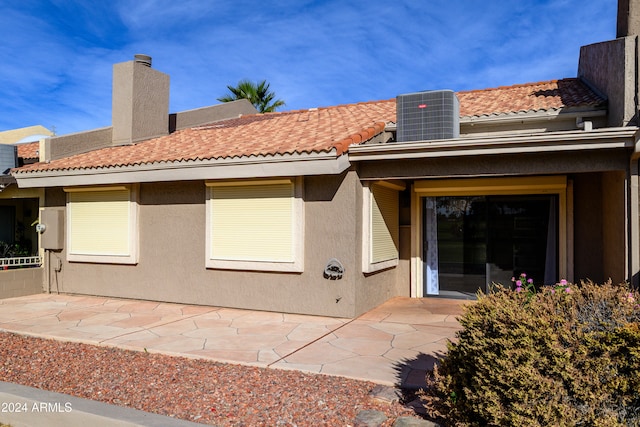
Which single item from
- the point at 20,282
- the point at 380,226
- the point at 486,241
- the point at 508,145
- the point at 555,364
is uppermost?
the point at 508,145

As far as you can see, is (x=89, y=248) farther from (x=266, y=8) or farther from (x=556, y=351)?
(x=556, y=351)

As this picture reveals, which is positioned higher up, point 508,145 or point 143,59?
point 143,59

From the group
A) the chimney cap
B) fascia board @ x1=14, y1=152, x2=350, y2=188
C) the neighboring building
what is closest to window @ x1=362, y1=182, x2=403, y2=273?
fascia board @ x1=14, y1=152, x2=350, y2=188

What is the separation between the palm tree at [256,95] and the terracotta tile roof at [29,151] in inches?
489

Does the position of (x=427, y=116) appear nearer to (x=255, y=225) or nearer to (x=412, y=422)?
(x=255, y=225)

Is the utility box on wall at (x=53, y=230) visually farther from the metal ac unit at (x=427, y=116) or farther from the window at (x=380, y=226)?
the metal ac unit at (x=427, y=116)

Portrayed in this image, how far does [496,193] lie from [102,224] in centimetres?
1026

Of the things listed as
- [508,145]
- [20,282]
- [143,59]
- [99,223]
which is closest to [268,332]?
[508,145]

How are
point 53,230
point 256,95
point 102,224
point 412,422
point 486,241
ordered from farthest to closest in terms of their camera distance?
point 256,95 → point 53,230 → point 102,224 → point 486,241 → point 412,422

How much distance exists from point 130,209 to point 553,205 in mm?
10499

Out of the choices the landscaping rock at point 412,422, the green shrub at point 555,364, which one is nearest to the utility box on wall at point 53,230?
the landscaping rock at point 412,422

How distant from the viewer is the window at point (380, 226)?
31.4 feet

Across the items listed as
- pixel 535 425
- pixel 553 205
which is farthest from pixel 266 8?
pixel 535 425

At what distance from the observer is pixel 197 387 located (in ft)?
17.6
